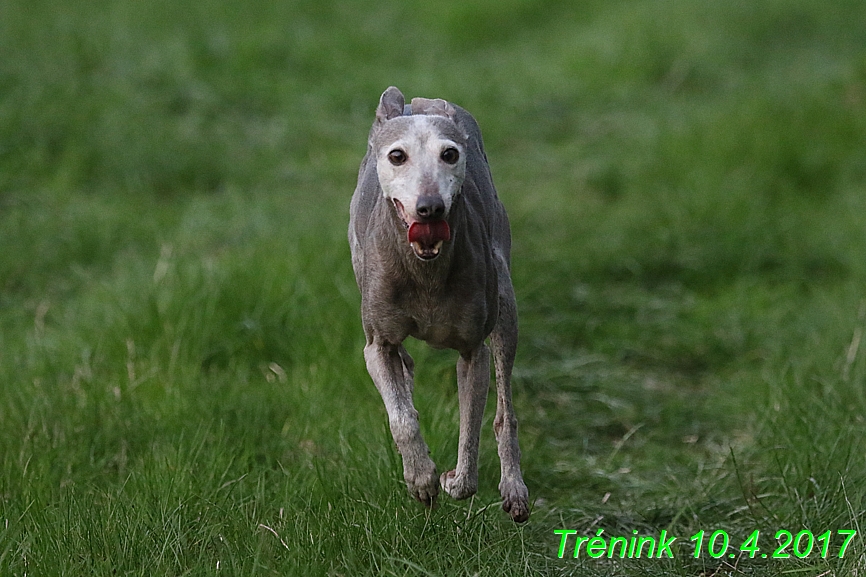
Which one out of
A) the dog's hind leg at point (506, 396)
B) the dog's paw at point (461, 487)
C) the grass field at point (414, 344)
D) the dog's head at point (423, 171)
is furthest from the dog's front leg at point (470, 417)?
the dog's head at point (423, 171)

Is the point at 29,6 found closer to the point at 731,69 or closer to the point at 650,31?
the point at 650,31

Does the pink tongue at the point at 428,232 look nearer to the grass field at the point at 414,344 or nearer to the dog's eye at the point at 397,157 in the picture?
the dog's eye at the point at 397,157

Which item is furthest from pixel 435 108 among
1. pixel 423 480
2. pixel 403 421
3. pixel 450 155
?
pixel 423 480

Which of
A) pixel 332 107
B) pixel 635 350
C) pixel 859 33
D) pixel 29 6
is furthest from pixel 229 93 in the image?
pixel 859 33

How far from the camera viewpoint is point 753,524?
4.33 m

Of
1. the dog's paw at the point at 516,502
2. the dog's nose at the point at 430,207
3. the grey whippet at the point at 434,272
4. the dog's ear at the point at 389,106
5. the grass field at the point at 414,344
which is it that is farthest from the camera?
the grass field at the point at 414,344

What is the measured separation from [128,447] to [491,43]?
8.30 metres

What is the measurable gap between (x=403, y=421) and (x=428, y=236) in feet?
2.02

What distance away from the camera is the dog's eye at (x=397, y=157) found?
2.99m

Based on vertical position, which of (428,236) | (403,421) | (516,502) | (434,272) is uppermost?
(428,236)

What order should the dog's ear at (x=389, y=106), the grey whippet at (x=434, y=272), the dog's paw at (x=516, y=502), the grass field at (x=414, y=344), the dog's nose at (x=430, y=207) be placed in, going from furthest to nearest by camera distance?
1. the grass field at (x=414, y=344)
2. the dog's paw at (x=516, y=502)
3. the dog's ear at (x=389, y=106)
4. the grey whippet at (x=434, y=272)
5. the dog's nose at (x=430, y=207)

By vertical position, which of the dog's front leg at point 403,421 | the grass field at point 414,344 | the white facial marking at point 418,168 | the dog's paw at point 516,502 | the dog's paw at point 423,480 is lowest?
the grass field at point 414,344

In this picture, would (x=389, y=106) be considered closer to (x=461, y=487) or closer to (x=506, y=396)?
(x=506, y=396)

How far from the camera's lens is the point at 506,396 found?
360cm
